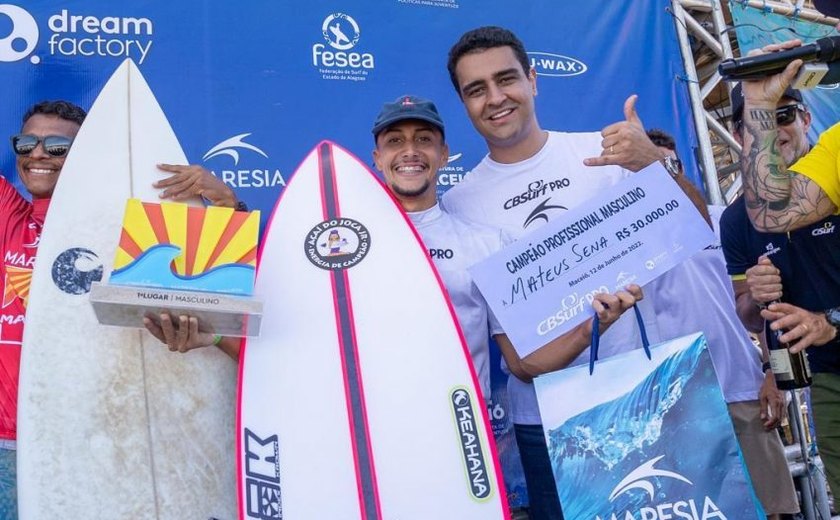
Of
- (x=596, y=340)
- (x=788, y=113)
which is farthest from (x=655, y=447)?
(x=788, y=113)

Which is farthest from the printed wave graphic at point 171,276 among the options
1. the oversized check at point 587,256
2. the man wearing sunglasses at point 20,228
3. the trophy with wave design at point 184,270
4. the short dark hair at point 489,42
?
the short dark hair at point 489,42

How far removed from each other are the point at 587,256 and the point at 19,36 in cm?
234

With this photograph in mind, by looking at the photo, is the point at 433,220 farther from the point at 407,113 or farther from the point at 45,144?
the point at 45,144

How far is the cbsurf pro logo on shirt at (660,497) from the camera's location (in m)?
1.39

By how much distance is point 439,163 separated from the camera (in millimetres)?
2062

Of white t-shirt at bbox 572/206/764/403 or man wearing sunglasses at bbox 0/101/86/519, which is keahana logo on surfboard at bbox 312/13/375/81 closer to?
man wearing sunglasses at bbox 0/101/86/519

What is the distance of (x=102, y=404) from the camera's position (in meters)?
1.82

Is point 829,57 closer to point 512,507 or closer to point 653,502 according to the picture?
point 653,502

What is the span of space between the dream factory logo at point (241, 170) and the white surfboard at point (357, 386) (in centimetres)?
76

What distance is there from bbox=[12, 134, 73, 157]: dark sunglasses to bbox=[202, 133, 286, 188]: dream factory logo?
0.62 m

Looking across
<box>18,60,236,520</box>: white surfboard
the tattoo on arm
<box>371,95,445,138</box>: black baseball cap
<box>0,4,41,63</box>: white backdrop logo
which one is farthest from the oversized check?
<box>0,4,41,63</box>: white backdrop logo

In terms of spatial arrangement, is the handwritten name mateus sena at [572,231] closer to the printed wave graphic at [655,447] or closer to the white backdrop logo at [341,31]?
the printed wave graphic at [655,447]

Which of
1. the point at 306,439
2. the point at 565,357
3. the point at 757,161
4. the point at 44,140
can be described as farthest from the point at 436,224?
the point at 44,140

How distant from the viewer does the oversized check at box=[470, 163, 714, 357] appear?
1.61 m
